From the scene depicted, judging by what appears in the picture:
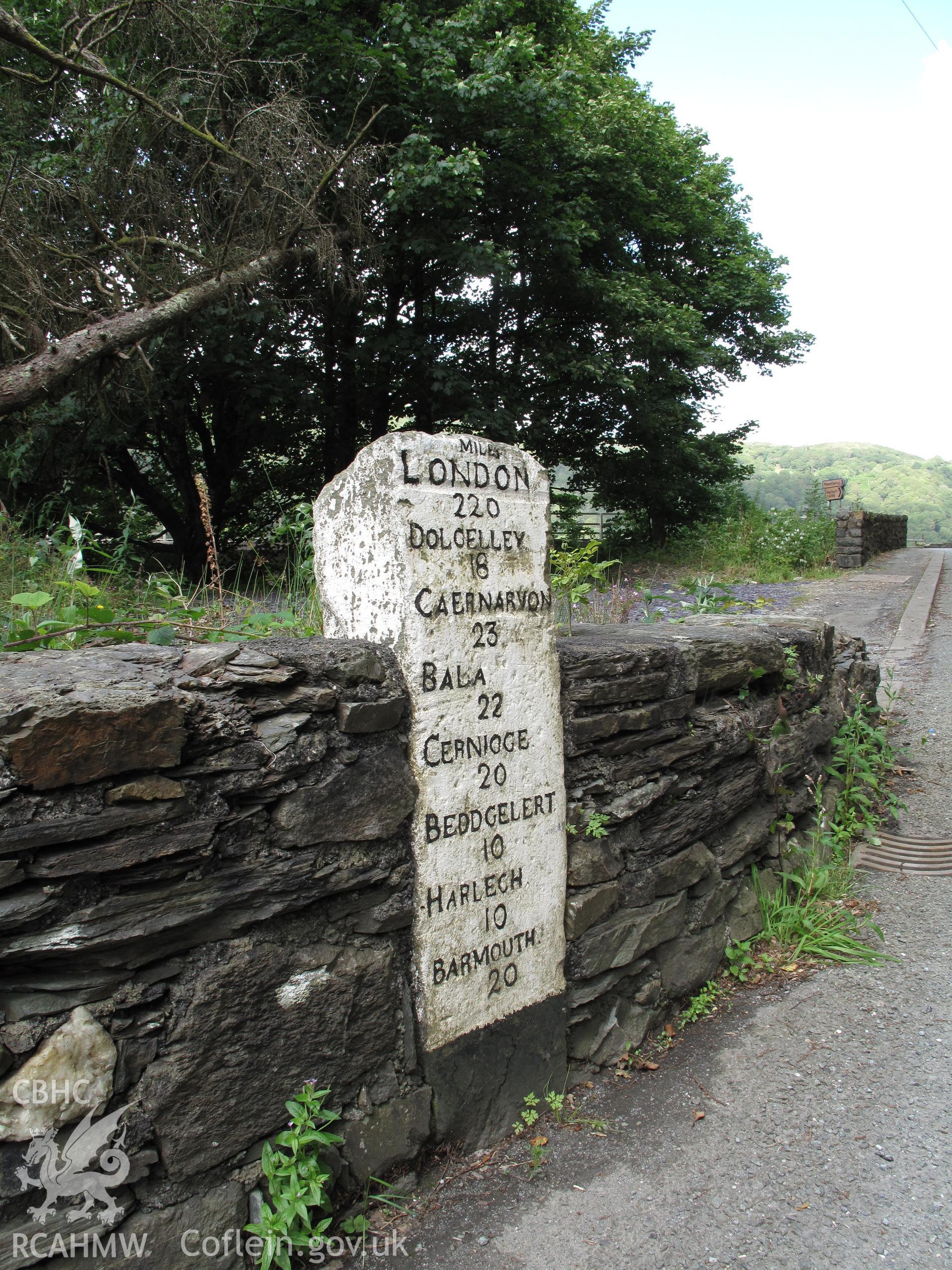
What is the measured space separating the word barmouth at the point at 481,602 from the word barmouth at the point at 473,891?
2.31 ft

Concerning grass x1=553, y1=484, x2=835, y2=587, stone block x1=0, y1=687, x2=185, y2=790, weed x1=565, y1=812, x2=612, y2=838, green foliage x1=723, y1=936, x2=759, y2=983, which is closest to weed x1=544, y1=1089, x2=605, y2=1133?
weed x1=565, y1=812, x2=612, y2=838

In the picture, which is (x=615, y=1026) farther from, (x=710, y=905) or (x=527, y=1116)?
(x=710, y=905)

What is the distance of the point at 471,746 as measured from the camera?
2156mm

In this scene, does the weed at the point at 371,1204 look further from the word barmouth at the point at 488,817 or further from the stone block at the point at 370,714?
the stone block at the point at 370,714

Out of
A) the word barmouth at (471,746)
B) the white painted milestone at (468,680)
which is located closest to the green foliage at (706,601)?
the white painted milestone at (468,680)

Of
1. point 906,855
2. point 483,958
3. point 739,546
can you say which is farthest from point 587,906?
point 739,546

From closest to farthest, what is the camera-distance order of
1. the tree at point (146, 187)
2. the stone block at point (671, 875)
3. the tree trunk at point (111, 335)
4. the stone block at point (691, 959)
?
the stone block at point (671, 875) → the stone block at point (691, 959) → the tree trunk at point (111, 335) → the tree at point (146, 187)

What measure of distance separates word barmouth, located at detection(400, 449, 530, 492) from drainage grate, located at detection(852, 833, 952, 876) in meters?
2.84

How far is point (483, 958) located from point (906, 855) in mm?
2805

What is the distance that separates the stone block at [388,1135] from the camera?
1868mm

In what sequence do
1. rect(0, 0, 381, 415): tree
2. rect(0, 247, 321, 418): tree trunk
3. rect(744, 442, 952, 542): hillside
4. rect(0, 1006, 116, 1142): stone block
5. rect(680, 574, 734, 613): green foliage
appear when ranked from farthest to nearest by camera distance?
rect(744, 442, 952, 542): hillside < rect(0, 0, 381, 415): tree < rect(0, 247, 321, 418): tree trunk < rect(680, 574, 734, 613): green foliage < rect(0, 1006, 116, 1142): stone block

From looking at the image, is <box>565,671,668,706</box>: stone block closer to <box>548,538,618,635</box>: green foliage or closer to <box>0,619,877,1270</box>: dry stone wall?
<box>0,619,877,1270</box>: dry stone wall

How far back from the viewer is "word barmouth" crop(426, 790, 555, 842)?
2.06 m

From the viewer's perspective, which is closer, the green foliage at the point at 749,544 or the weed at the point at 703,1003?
the weed at the point at 703,1003
